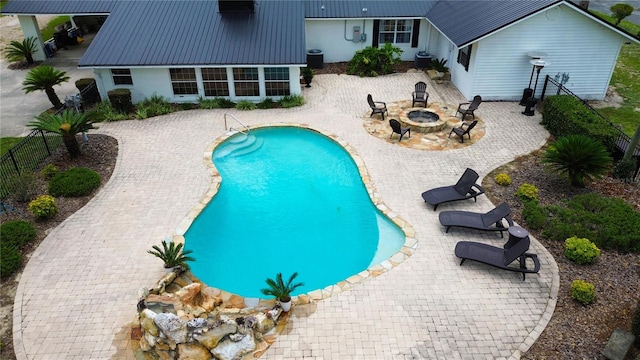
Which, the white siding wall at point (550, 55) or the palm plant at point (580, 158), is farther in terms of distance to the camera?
the white siding wall at point (550, 55)

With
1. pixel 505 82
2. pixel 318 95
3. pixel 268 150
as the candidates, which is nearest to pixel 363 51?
pixel 318 95

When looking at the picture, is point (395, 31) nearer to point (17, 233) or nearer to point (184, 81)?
point (184, 81)

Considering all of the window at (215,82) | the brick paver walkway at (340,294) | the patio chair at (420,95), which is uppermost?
the window at (215,82)

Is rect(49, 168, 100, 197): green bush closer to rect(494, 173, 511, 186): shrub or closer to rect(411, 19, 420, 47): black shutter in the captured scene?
rect(494, 173, 511, 186): shrub

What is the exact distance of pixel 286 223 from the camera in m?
14.0

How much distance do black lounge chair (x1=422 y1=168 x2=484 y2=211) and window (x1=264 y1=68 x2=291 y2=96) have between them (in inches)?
390

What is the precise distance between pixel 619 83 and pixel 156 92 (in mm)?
23571

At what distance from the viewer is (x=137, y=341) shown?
9875 mm

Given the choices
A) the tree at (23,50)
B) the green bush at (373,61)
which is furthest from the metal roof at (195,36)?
the tree at (23,50)

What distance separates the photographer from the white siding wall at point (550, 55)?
1967cm

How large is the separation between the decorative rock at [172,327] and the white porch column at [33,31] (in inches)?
991

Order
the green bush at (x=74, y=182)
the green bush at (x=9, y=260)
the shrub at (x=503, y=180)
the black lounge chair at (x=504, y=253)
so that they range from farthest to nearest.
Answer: the shrub at (x=503, y=180), the green bush at (x=74, y=182), the green bush at (x=9, y=260), the black lounge chair at (x=504, y=253)

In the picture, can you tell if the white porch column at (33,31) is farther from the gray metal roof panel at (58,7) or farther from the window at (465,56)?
the window at (465,56)

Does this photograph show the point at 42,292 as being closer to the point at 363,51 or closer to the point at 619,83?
the point at 363,51
